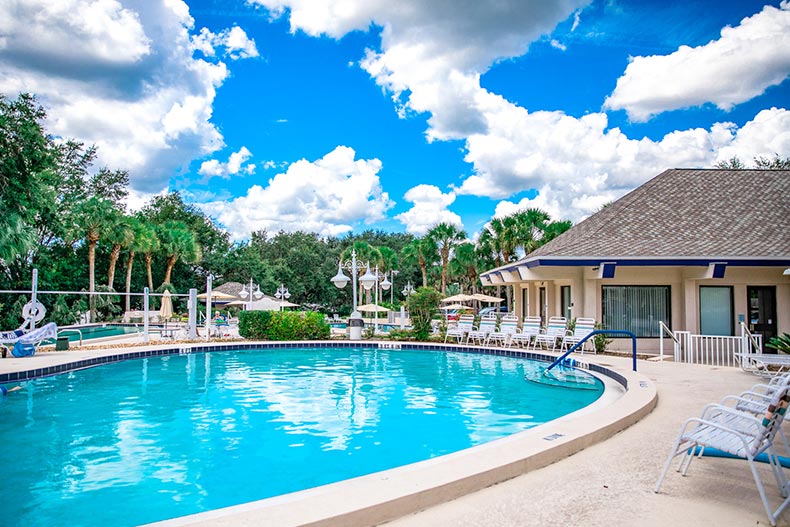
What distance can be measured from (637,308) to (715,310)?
2.16 meters

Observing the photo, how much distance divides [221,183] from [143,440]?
4646 centimetres

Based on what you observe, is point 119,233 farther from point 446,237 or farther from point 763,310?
point 763,310

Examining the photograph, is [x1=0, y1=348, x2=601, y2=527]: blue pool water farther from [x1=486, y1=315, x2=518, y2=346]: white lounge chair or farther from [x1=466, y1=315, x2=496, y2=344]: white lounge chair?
[x1=466, y1=315, x2=496, y2=344]: white lounge chair

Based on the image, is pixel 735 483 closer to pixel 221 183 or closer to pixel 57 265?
pixel 57 265

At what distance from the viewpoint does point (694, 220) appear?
1798 cm

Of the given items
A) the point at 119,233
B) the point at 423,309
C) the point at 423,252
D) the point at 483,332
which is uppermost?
the point at 119,233

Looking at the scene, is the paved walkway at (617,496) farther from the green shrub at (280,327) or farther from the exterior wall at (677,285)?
the green shrub at (280,327)

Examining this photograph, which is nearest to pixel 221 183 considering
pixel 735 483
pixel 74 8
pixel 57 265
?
pixel 57 265

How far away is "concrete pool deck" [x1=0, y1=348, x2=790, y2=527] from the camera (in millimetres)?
3494

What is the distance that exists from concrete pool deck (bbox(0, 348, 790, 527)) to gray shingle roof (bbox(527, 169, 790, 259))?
11890 millimetres

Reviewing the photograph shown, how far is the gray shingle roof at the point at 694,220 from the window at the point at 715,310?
4.62 feet

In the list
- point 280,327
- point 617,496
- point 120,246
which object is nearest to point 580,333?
point 280,327

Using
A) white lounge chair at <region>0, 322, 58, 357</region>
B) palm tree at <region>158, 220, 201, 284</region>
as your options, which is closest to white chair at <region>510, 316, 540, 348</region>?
white lounge chair at <region>0, 322, 58, 357</region>

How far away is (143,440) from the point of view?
286 inches
